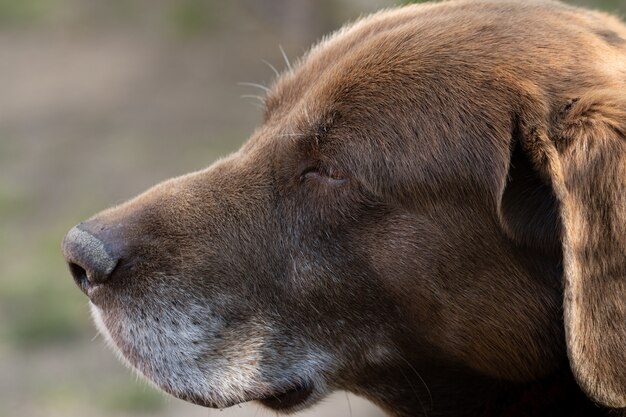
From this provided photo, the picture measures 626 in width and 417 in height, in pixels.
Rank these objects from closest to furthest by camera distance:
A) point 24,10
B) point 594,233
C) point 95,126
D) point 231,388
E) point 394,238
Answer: point 594,233 < point 394,238 < point 231,388 < point 95,126 < point 24,10

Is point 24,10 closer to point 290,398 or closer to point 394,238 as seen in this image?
point 290,398

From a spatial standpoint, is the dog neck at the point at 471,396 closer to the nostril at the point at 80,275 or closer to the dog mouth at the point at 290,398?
the dog mouth at the point at 290,398

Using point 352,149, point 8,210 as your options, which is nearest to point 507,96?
point 352,149

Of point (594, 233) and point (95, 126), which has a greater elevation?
point (594, 233)

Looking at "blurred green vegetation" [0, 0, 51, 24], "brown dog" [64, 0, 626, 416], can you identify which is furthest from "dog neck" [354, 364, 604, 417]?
"blurred green vegetation" [0, 0, 51, 24]

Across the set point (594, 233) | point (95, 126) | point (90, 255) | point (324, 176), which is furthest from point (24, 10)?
point (594, 233)

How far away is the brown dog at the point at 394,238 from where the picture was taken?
9.91 feet

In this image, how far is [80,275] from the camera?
Result: 328cm

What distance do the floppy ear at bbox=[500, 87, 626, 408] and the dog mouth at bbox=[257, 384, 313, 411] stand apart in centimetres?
87

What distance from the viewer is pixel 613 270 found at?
276 cm

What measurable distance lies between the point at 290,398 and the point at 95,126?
22.3 ft

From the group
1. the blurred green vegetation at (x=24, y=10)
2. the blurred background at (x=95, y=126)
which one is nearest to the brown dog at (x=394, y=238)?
the blurred background at (x=95, y=126)

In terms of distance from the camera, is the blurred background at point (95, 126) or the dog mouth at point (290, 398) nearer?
the dog mouth at point (290, 398)

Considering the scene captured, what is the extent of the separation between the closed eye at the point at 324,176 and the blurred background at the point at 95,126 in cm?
315
